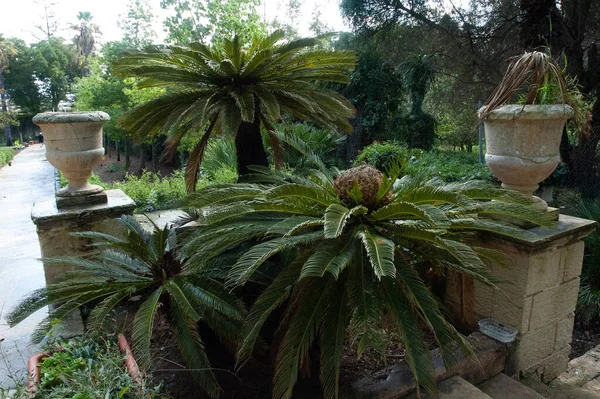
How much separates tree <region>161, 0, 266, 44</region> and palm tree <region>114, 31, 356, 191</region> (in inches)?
434

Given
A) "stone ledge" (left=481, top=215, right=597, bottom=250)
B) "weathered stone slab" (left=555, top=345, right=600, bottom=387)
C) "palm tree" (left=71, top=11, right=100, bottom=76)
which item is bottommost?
"weathered stone slab" (left=555, top=345, right=600, bottom=387)

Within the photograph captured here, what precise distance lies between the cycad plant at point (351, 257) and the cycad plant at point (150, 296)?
0.75ft

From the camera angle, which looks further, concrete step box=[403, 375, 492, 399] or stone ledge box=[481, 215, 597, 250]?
stone ledge box=[481, 215, 597, 250]

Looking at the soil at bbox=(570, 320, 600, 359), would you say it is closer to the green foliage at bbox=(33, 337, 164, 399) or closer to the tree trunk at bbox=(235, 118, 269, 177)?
the tree trunk at bbox=(235, 118, 269, 177)

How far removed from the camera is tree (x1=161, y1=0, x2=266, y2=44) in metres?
14.7

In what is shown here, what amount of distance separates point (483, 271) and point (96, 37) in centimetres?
4951

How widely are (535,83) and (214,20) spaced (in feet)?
49.7

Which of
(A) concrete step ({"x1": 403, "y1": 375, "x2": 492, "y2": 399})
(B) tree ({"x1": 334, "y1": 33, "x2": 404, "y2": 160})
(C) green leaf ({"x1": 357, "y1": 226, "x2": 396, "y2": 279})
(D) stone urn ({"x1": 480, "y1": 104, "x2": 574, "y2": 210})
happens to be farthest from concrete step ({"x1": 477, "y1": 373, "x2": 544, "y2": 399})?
(B) tree ({"x1": 334, "y1": 33, "x2": 404, "y2": 160})

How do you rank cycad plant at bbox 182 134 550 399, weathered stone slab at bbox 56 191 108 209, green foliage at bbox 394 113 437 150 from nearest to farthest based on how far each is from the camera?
cycad plant at bbox 182 134 550 399 → weathered stone slab at bbox 56 191 108 209 → green foliage at bbox 394 113 437 150

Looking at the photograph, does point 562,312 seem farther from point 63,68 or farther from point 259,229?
point 63,68

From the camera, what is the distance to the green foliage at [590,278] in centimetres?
487

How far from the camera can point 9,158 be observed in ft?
72.6

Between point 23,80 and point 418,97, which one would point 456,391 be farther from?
point 23,80

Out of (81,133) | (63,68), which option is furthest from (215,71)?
(63,68)
